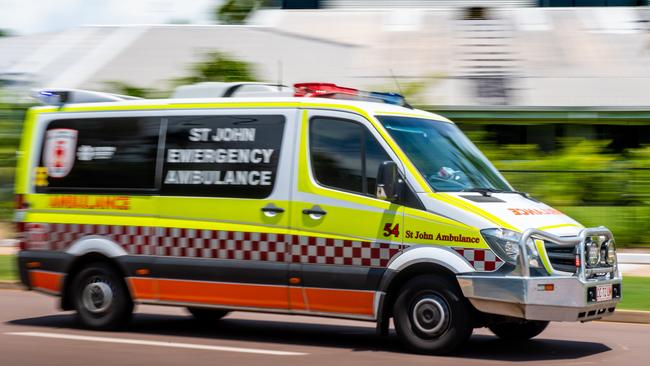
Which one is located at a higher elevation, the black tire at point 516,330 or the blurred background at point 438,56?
the blurred background at point 438,56

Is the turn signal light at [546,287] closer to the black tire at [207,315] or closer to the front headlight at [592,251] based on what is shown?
the front headlight at [592,251]

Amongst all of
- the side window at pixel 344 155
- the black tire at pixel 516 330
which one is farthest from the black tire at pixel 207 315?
the black tire at pixel 516 330

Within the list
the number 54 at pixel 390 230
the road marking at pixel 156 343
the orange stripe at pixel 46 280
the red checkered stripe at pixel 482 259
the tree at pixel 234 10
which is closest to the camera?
the red checkered stripe at pixel 482 259

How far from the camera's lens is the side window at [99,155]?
418 inches

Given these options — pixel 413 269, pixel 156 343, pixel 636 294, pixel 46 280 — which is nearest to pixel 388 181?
pixel 413 269

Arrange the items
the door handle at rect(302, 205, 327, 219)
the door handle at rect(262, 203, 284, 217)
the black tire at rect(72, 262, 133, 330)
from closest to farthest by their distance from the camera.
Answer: the door handle at rect(302, 205, 327, 219), the door handle at rect(262, 203, 284, 217), the black tire at rect(72, 262, 133, 330)

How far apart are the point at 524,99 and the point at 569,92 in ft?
4.80

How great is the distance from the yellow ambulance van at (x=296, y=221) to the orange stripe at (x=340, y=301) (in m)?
0.01

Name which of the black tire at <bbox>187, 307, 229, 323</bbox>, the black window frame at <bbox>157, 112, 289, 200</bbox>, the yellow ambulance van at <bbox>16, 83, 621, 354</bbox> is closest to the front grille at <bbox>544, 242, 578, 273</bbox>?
the yellow ambulance van at <bbox>16, 83, 621, 354</bbox>

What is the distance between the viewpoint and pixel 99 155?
10891 mm

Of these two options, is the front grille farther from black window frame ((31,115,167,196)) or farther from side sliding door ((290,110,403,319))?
black window frame ((31,115,167,196))

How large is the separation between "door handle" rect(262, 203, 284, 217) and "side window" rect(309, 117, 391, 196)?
433 mm

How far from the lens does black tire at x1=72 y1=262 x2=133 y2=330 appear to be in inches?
423

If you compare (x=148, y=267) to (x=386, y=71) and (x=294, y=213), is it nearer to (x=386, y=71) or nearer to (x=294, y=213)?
(x=294, y=213)
